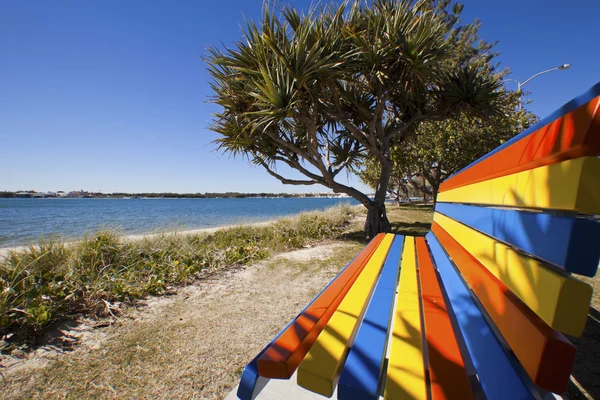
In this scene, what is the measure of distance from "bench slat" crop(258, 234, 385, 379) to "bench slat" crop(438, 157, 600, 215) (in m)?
0.81

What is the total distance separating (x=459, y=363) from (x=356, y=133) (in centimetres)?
610

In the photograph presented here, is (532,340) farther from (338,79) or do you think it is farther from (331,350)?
(338,79)

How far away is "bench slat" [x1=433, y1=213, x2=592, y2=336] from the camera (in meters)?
0.56

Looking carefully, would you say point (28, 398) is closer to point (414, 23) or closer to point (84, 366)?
point (84, 366)

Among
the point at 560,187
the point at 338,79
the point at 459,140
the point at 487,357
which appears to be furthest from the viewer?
the point at 459,140

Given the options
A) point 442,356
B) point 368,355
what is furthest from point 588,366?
point 368,355

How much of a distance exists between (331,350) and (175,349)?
1608 millimetres

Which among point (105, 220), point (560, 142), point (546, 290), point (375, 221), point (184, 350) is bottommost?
point (105, 220)

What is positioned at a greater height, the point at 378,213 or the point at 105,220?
the point at 378,213

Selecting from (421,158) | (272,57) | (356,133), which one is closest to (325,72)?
(272,57)

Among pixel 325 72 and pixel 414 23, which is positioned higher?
pixel 414 23

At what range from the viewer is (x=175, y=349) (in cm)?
192

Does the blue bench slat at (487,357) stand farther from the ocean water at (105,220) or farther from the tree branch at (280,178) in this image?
the tree branch at (280,178)

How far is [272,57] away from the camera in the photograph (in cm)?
524
